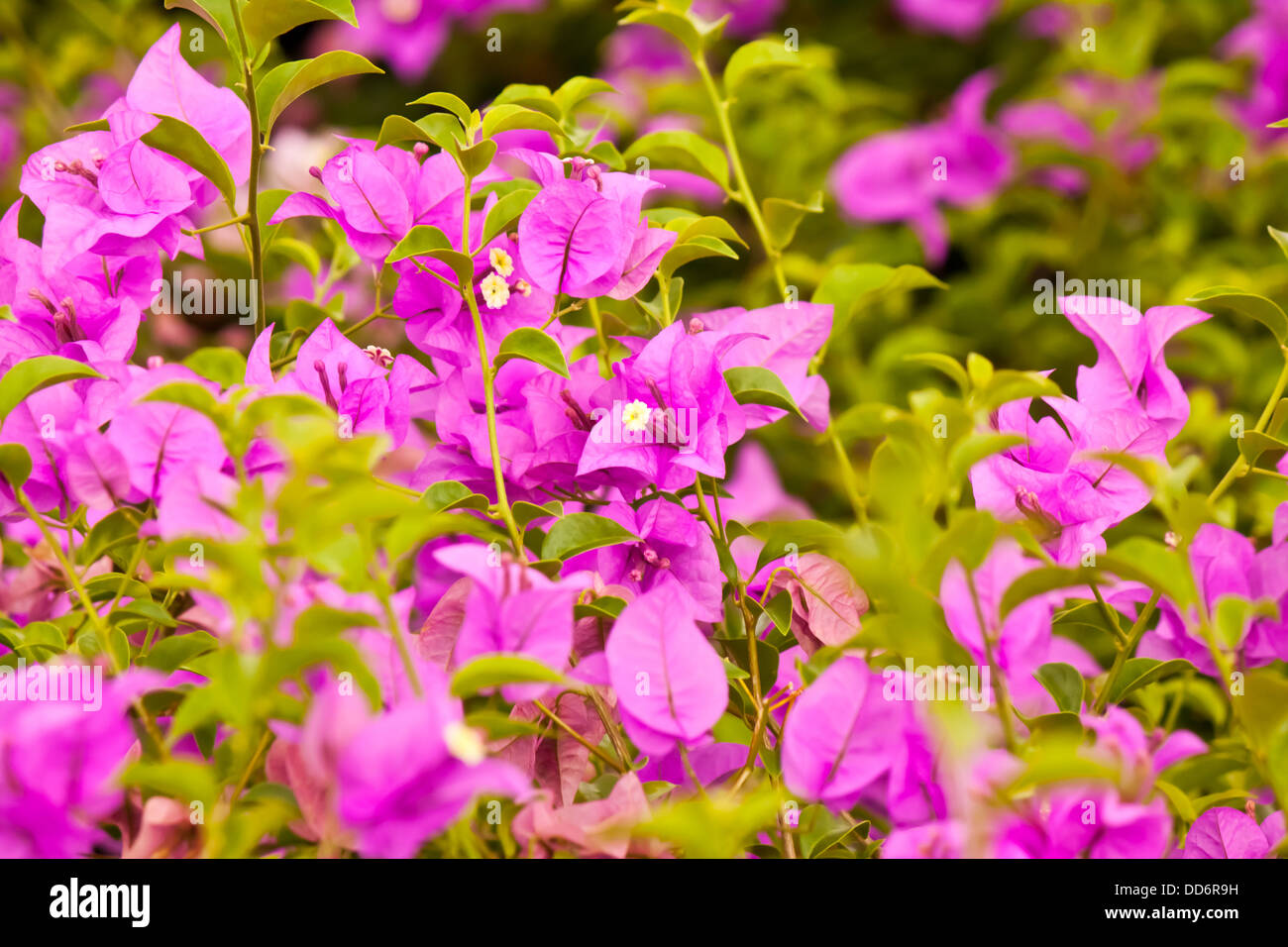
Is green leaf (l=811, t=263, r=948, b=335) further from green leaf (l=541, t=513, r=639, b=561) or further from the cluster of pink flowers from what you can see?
green leaf (l=541, t=513, r=639, b=561)

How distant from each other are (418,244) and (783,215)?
24cm

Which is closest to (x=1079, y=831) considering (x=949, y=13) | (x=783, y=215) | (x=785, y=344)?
(x=785, y=344)

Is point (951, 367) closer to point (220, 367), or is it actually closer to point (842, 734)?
point (842, 734)

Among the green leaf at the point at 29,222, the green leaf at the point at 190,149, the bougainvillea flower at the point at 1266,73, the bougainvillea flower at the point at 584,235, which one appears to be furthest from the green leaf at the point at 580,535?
the bougainvillea flower at the point at 1266,73

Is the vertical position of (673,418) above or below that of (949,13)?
below

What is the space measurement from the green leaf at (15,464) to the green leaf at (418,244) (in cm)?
16

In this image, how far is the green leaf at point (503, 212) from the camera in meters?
0.48

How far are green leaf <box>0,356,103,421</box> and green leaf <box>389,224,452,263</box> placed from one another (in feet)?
0.41

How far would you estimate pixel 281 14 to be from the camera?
48cm

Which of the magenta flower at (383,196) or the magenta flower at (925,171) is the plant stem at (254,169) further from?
the magenta flower at (925,171)

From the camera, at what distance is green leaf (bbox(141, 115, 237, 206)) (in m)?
0.46
